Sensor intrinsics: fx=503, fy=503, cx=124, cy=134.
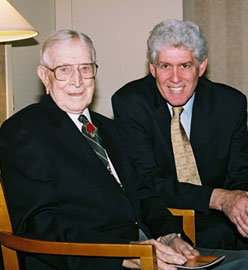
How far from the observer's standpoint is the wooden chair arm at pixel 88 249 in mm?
1724

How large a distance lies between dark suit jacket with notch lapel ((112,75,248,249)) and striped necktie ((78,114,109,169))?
0.46 meters

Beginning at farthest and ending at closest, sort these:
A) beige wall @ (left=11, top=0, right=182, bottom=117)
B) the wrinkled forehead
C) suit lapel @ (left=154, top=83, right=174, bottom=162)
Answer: beige wall @ (left=11, top=0, right=182, bottom=117), suit lapel @ (left=154, top=83, right=174, bottom=162), the wrinkled forehead

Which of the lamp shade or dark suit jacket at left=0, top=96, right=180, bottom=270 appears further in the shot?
the lamp shade

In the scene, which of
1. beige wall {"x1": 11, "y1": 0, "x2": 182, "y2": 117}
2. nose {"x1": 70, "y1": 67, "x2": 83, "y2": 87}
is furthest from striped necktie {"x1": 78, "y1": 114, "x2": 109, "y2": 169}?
beige wall {"x1": 11, "y1": 0, "x2": 182, "y2": 117}

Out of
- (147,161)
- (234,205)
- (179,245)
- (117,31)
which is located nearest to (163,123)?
(147,161)

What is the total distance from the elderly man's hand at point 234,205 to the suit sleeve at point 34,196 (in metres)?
0.76

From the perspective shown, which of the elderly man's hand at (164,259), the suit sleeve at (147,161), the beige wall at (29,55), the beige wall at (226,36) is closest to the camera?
the elderly man's hand at (164,259)

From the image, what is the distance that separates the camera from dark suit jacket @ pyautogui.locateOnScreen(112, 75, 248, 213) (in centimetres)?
264

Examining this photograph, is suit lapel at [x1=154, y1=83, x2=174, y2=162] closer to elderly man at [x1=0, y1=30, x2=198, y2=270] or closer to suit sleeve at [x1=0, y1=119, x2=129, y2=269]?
elderly man at [x1=0, y1=30, x2=198, y2=270]

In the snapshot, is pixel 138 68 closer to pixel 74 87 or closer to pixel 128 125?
pixel 128 125

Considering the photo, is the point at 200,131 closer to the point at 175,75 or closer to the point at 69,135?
the point at 175,75

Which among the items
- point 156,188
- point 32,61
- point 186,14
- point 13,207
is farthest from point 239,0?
point 13,207

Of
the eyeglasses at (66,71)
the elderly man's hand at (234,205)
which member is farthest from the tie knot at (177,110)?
the eyeglasses at (66,71)

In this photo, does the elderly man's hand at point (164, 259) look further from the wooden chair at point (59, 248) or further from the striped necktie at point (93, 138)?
the striped necktie at point (93, 138)
